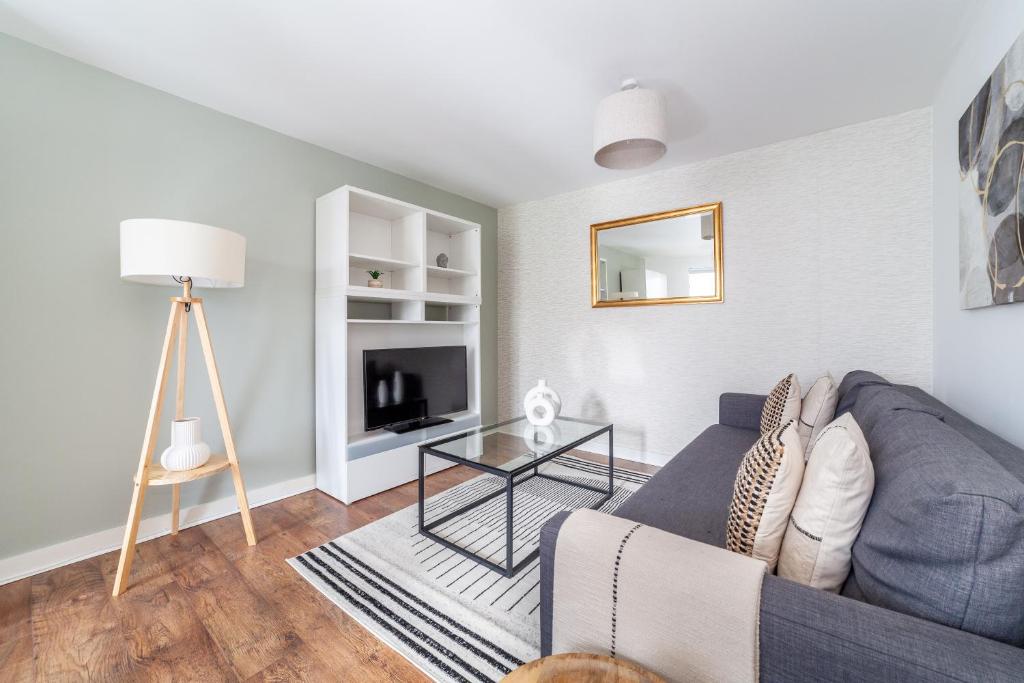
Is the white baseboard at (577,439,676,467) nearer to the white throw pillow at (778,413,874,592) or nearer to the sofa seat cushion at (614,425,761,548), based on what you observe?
the sofa seat cushion at (614,425,761,548)

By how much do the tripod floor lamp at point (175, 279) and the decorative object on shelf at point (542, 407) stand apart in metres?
1.63

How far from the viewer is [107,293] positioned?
82.0 inches

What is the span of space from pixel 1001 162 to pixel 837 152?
147 cm

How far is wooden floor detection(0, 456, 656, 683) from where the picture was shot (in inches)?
53.6

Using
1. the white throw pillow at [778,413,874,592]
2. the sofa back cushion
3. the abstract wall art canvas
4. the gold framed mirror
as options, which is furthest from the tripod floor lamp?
the abstract wall art canvas

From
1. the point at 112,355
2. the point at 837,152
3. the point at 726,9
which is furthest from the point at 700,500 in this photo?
the point at 112,355

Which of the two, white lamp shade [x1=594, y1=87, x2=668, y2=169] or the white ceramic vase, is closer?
white lamp shade [x1=594, y1=87, x2=668, y2=169]

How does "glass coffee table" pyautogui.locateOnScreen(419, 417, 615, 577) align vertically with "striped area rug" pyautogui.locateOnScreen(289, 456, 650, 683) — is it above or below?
above

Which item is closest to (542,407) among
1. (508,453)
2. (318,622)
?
(508,453)

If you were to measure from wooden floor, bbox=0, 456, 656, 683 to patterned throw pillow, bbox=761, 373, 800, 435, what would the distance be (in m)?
1.91

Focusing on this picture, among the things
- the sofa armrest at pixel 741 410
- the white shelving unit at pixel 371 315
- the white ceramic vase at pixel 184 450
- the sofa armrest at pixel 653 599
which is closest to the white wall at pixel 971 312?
the sofa armrest at pixel 741 410

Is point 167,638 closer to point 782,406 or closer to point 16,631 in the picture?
point 16,631

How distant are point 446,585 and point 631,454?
7.08 ft

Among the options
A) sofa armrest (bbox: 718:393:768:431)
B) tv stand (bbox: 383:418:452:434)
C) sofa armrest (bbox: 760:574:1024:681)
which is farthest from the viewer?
tv stand (bbox: 383:418:452:434)
